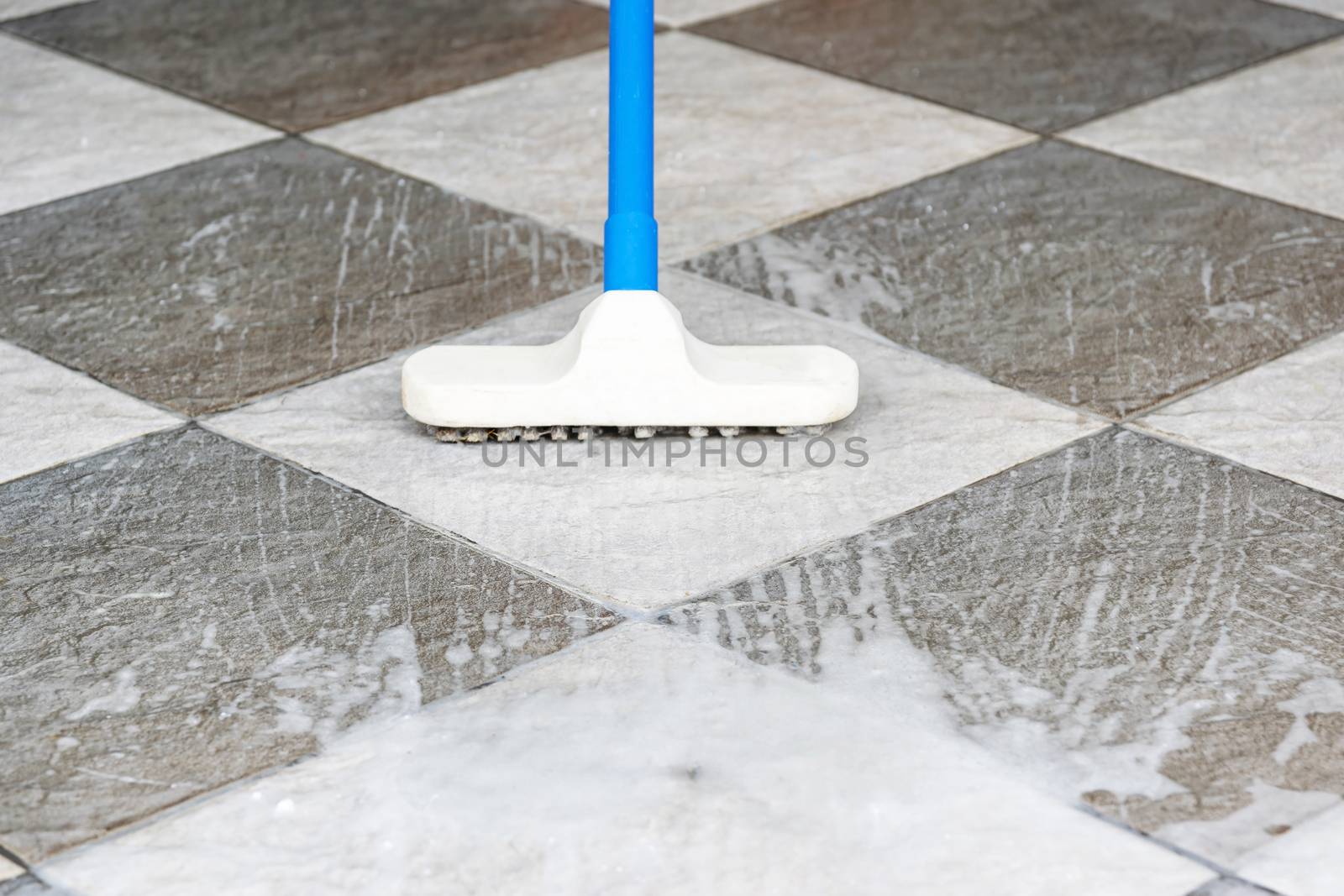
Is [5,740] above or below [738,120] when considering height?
below

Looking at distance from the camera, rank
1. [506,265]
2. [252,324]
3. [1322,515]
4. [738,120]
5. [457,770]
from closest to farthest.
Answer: [457,770] < [1322,515] < [252,324] < [506,265] < [738,120]

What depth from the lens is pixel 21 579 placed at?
4.69 feet

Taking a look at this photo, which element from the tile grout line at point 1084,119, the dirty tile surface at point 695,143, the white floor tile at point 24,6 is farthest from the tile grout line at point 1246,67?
the white floor tile at point 24,6

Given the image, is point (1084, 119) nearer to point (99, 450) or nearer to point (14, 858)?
point (99, 450)

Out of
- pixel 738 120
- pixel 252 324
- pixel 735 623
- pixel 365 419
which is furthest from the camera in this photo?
pixel 738 120

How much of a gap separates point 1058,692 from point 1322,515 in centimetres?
38

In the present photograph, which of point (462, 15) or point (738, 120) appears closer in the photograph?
point (738, 120)

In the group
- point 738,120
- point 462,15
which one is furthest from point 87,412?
point 462,15

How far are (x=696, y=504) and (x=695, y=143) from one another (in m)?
0.97

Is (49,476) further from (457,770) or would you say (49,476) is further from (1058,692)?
(1058,692)

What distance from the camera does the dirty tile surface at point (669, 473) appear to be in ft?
4.83

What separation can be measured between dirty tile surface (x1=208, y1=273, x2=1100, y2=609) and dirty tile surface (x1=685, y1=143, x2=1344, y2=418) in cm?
10

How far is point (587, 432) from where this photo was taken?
1639 millimetres

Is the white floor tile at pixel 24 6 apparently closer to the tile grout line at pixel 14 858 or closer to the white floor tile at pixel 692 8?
the white floor tile at pixel 692 8
